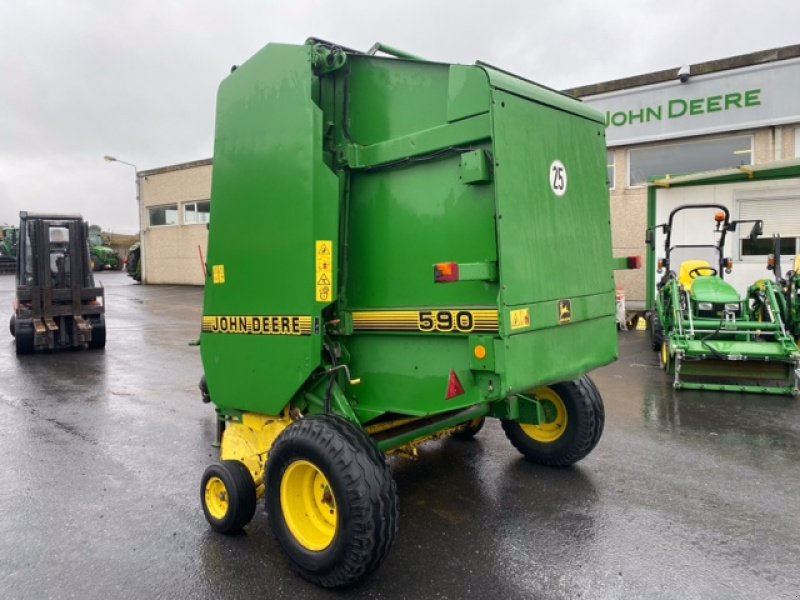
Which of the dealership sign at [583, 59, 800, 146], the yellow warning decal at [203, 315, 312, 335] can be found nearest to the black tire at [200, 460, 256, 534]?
the yellow warning decal at [203, 315, 312, 335]

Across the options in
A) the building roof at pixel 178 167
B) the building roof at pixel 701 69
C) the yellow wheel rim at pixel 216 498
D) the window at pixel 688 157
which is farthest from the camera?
the building roof at pixel 178 167

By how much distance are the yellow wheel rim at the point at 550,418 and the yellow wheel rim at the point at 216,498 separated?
2.22 meters

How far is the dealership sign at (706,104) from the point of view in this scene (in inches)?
472

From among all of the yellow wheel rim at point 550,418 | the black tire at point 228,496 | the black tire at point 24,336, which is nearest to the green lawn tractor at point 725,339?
the yellow wheel rim at point 550,418

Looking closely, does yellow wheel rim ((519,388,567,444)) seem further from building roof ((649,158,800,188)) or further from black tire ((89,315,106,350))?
black tire ((89,315,106,350))

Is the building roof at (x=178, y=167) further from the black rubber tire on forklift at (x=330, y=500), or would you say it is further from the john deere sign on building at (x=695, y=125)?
the black rubber tire on forklift at (x=330, y=500)

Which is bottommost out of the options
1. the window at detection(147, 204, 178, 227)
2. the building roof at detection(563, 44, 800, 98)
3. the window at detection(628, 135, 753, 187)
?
the window at detection(628, 135, 753, 187)

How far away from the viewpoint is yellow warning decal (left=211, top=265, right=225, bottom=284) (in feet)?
12.2

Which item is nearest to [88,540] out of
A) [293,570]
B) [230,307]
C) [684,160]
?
[293,570]

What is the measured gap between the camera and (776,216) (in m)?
11.0

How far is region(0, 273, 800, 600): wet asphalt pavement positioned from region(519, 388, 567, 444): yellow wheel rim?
0.87ft

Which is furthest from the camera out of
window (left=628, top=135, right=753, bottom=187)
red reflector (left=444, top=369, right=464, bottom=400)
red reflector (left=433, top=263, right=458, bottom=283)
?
window (left=628, top=135, right=753, bottom=187)

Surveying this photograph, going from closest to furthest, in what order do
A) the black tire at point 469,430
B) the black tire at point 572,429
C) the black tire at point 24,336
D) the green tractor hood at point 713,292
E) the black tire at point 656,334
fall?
1. the black tire at point 572,429
2. the black tire at point 469,430
3. the green tractor hood at point 713,292
4. the black tire at point 656,334
5. the black tire at point 24,336

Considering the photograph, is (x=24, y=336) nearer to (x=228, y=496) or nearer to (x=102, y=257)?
(x=228, y=496)
